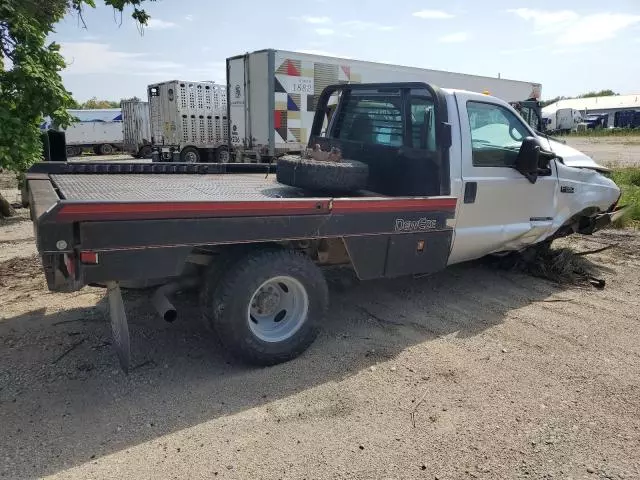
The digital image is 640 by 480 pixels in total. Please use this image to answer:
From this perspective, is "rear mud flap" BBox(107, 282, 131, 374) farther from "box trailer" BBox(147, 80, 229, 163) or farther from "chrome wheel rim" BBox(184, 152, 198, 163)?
"chrome wheel rim" BBox(184, 152, 198, 163)

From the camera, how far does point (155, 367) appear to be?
12.9 ft

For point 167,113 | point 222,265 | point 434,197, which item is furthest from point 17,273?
point 167,113

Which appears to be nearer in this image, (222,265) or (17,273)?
(222,265)

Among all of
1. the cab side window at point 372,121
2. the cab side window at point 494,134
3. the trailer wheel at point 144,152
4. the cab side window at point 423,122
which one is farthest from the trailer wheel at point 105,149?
the cab side window at point 494,134

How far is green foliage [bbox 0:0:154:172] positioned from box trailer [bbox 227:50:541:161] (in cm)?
659

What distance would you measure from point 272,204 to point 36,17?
6.36 m

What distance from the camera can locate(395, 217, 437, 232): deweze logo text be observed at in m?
4.29

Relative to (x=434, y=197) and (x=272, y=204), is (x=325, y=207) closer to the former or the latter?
(x=272, y=204)

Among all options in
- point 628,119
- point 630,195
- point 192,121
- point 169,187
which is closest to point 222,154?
point 192,121

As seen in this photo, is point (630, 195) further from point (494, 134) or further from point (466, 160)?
point (466, 160)

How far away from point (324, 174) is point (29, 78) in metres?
5.33

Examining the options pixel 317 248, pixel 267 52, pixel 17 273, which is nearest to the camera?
pixel 317 248

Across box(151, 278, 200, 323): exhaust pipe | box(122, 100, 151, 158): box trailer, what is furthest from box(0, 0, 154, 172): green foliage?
box(122, 100, 151, 158): box trailer

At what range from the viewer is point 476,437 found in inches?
127
